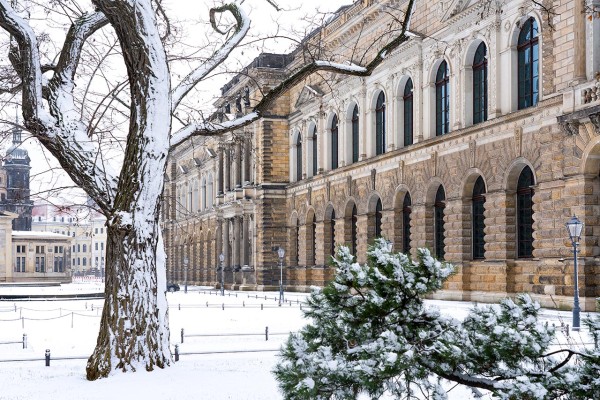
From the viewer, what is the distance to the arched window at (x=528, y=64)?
30.2 metres

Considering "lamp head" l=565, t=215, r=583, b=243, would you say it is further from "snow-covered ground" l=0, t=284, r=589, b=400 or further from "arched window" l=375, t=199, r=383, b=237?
"arched window" l=375, t=199, r=383, b=237

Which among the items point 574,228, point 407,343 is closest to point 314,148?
point 574,228

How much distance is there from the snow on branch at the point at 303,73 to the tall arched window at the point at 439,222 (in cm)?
2250

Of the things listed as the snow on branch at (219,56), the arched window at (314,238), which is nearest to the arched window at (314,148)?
the arched window at (314,238)

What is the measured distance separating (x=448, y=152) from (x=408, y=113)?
576cm

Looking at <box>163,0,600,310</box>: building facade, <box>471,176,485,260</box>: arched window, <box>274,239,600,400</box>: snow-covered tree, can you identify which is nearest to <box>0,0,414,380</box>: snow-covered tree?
<box>163,0,600,310</box>: building facade

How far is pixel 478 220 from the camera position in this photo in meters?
34.2

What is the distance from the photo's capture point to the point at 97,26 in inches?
591

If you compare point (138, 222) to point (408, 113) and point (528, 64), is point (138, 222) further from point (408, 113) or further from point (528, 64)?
point (408, 113)

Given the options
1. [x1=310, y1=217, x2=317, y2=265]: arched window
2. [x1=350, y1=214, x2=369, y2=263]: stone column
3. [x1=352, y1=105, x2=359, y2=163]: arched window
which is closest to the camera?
[x1=350, y1=214, x2=369, y2=263]: stone column

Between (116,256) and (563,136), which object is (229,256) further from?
(116,256)

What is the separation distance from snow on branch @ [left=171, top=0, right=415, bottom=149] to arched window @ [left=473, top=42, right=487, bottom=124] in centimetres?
1940

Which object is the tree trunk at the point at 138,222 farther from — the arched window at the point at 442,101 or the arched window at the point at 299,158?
the arched window at the point at 299,158

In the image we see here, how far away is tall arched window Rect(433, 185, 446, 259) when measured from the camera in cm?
3725
